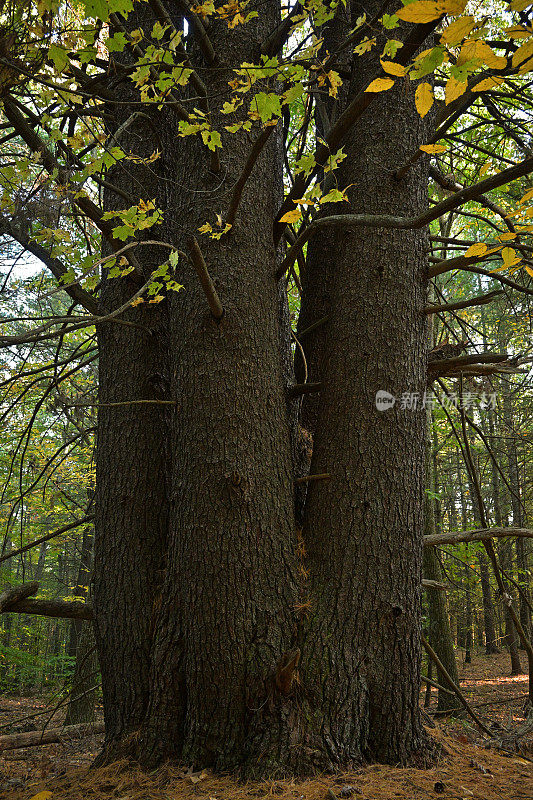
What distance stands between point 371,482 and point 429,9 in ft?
5.53

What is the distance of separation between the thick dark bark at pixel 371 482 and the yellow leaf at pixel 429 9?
4.24 feet

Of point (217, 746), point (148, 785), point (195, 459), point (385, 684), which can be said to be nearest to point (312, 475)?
point (195, 459)

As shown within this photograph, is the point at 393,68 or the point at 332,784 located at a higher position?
the point at 393,68

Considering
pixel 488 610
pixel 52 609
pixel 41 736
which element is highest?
pixel 52 609

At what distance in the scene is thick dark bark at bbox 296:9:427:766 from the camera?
6.88ft

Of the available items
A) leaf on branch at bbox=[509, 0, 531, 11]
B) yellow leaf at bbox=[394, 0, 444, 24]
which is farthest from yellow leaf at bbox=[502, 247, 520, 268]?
yellow leaf at bbox=[394, 0, 444, 24]

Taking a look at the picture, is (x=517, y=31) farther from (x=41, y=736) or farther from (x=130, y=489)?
(x=41, y=736)

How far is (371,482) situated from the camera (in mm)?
2311

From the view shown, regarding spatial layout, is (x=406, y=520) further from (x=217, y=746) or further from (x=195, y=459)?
(x=217, y=746)

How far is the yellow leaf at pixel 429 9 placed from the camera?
1.14m

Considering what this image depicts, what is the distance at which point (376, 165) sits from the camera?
2.69 m

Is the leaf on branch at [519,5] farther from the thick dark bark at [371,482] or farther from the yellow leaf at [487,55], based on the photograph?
the thick dark bark at [371,482]

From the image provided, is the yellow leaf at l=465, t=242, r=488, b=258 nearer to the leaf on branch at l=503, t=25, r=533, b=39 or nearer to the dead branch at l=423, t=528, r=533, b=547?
the leaf on branch at l=503, t=25, r=533, b=39

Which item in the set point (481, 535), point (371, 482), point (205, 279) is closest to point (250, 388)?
point (205, 279)
